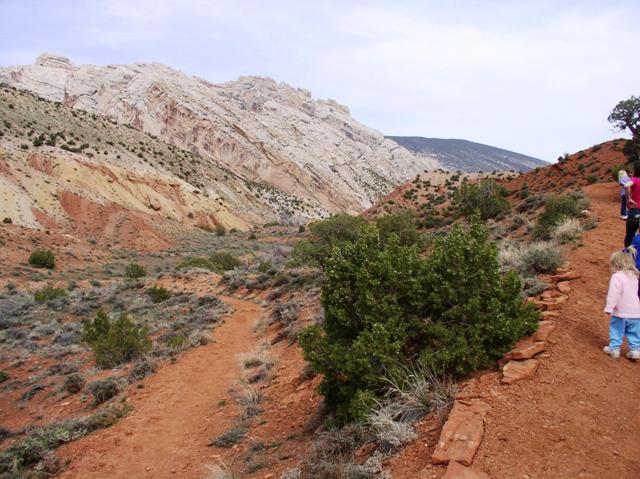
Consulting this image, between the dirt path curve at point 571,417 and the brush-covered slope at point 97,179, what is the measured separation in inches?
1464

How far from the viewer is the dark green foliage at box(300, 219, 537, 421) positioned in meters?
5.03

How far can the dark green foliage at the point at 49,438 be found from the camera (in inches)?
273

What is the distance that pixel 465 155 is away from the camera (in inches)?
6831

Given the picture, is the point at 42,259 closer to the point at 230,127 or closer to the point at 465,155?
the point at 230,127

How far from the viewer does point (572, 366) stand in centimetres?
473

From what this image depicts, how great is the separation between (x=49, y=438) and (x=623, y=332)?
29.9 feet

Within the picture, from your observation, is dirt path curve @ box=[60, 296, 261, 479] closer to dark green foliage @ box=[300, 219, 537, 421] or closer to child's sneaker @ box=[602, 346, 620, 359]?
dark green foliage @ box=[300, 219, 537, 421]

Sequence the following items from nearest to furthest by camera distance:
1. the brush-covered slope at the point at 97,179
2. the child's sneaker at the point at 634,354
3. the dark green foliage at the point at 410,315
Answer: the child's sneaker at the point at 634,354 < the dark green foliage at the point at 410,315 < the brush-covered slope at the point at 97,179

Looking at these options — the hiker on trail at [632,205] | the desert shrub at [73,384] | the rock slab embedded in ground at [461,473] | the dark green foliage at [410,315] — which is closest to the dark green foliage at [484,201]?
the hiker on trail at [632,205]

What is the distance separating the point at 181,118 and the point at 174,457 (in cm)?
9015

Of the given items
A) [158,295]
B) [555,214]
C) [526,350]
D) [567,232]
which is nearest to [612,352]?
[526,350]

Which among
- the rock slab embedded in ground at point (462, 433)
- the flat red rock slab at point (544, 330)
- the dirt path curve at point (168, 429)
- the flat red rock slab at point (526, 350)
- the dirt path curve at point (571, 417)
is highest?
the flat red rock slab at point (544, 330)

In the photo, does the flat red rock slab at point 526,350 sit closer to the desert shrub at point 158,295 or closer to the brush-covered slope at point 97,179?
the desert shrub at point 158,295

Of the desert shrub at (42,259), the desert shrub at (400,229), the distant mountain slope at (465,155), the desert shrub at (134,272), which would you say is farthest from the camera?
the distant mountain slope at (465,155)
